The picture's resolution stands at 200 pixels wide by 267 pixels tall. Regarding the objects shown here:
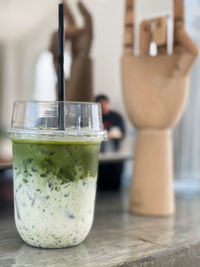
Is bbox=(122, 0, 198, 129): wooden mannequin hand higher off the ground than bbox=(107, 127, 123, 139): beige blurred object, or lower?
higher

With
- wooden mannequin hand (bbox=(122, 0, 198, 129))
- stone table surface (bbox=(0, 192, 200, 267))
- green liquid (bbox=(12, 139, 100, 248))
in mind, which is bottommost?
stone table surface (bbox=(0, 192, 200, 267))

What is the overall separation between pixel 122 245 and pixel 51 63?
0.55 metres

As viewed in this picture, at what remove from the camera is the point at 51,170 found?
52cm

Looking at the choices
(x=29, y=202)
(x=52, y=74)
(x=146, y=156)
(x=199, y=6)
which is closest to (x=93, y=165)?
(x=29, y=202)

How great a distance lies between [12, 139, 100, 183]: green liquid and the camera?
20.3 inches

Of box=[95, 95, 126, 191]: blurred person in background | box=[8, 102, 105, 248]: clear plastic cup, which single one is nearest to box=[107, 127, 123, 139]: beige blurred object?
box=[95, 95, 126, 191]: blurred person in background

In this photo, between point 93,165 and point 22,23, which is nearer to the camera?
point 93,165

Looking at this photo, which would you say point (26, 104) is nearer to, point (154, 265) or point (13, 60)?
point (154, 265)

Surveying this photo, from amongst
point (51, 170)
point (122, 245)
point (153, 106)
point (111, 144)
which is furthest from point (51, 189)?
point (111, 144)

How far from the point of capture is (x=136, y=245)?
1.89 ft

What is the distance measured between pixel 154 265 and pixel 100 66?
0.62 metres

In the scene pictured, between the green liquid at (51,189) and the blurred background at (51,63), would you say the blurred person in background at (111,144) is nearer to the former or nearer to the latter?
the blurred background at (51,63)

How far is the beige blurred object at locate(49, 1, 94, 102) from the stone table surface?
323 mm

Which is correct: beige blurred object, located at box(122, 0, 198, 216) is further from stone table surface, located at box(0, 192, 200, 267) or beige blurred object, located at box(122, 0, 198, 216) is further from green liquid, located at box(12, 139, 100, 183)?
green liquid, located at box(12, 139, 100, 183)
